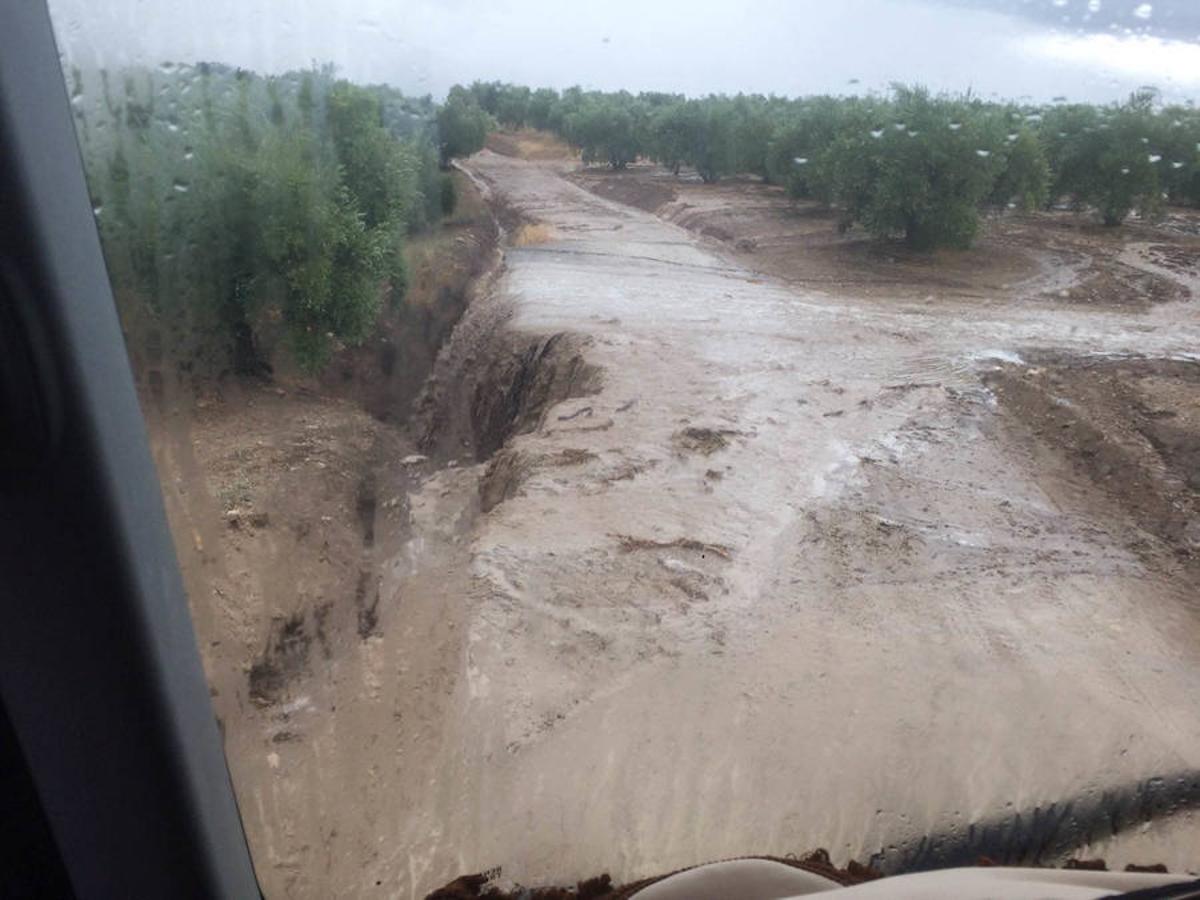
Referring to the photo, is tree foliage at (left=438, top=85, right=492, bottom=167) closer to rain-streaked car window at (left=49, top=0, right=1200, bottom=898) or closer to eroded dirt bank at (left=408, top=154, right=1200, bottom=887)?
rain-streaked car window at (left=49, top=0, right=1200, bottom=898)

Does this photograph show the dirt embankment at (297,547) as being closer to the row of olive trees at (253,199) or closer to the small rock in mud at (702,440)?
the row of olive trees at (253,199)

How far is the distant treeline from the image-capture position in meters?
6.29

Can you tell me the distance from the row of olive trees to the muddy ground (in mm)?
442

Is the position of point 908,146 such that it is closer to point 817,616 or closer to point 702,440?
point 702,440

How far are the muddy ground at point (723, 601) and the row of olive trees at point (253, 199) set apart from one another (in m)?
0.44

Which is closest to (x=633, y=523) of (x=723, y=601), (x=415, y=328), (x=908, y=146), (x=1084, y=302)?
(x=723, y=601)

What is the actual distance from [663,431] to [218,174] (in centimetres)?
489

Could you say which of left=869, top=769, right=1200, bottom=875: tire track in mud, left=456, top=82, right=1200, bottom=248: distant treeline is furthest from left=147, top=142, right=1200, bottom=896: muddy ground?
left=456, top=82, right=1200, bottom=248: distant treeline

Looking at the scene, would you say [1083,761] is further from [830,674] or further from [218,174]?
[218,174]

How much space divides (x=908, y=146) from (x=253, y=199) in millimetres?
9585

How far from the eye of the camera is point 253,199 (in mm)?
4281

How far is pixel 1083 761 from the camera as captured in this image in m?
3.81

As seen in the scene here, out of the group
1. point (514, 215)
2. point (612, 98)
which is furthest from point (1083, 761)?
point (612, 98)

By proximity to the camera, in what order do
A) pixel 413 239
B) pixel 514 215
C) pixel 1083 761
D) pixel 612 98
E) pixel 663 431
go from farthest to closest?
1. pixel 612 98
2. pixel 514 215
3. pixel 663 431
4. pixel 413 239
5. pixel 1083 761
